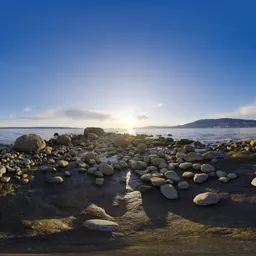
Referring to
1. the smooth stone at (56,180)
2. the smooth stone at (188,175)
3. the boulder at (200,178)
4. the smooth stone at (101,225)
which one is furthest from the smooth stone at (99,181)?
the boulder at (200,178)

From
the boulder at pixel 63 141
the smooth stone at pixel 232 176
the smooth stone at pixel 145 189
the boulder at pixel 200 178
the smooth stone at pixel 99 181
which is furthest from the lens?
the boulder at pixel 63 141

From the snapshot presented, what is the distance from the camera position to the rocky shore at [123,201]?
485cm

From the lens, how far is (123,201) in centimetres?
677

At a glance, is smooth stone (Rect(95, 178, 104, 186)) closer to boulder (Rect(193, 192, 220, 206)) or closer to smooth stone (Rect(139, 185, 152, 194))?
smooth stone (Rect(139, 185, 152, 194))

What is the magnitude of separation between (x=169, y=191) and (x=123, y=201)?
1.38 meters

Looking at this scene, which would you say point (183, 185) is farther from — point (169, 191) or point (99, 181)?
point (99, 181)

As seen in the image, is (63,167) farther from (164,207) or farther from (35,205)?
(164,207)

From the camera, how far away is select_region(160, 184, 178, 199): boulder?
666 cm

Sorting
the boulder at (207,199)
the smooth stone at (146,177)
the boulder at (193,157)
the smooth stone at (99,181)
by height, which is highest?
the boulder at (193,157)

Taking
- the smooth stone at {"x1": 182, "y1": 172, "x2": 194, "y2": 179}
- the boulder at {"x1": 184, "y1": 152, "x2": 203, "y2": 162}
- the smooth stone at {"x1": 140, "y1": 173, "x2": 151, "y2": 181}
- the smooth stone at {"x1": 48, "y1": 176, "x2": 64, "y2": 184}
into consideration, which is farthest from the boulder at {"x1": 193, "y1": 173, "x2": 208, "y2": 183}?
the smooth stone at {"x1": 48, "y1": 176, "x2": 64, "y2": 184}

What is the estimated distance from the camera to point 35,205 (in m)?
6.27

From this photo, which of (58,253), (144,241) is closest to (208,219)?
(144,241)

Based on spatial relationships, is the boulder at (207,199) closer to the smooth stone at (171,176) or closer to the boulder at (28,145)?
the smooth stone at (171,176)

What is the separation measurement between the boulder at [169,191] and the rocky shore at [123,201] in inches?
1.1
